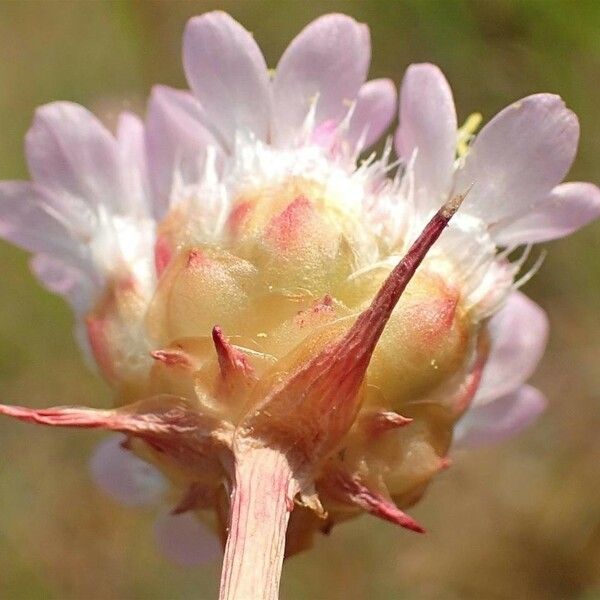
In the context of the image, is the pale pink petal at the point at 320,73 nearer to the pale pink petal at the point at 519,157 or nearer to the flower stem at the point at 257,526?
the pale pink petal at the point at 519,157

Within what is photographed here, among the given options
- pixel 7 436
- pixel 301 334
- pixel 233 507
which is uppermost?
pixel 301 334

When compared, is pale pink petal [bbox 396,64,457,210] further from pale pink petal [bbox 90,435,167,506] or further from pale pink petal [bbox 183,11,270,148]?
pale pink petal [bbox 90,435,167,506]

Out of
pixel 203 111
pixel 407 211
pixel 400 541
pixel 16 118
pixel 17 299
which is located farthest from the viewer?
pixel 16 118

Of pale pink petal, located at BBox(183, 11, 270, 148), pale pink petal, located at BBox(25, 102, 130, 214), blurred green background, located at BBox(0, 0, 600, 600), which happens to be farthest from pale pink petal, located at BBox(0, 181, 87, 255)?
blurred green background, located at BBox(0, 0, 600, 600)

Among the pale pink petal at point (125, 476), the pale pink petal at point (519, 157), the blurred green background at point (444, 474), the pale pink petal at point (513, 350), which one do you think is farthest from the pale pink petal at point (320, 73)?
the blurred green background at point (444, 474)

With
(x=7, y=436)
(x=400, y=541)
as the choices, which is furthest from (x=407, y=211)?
(x=7, y=436)

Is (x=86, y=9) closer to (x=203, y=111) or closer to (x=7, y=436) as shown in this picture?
(x=7, y=436)

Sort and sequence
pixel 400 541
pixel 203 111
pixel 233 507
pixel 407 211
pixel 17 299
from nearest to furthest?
pixel 233 507 → pixel 407 211 → pixel 203 111 → pixel 400 541 → pixel 17 299
